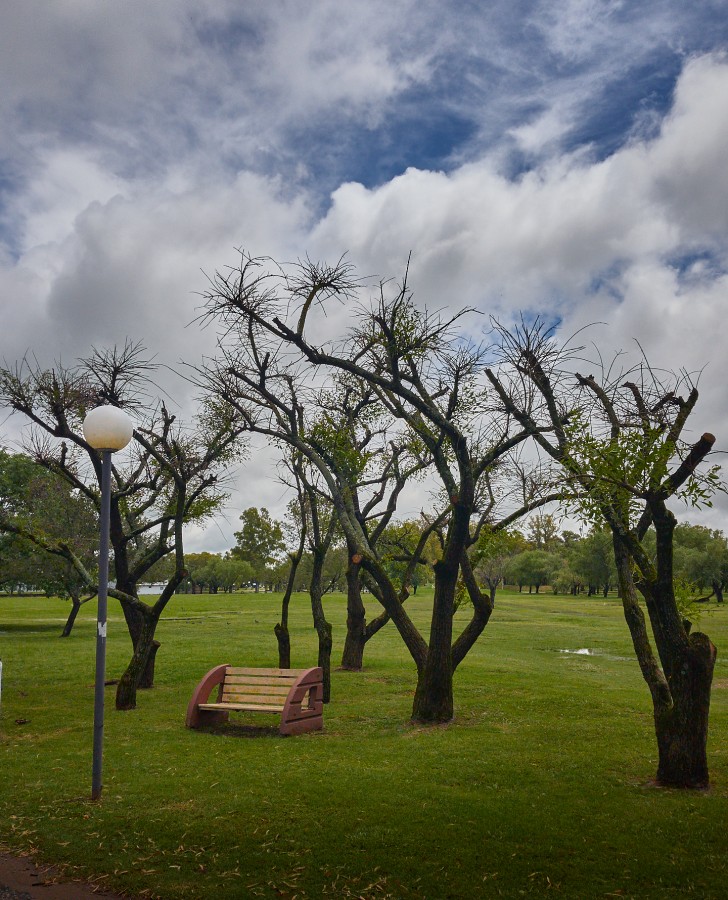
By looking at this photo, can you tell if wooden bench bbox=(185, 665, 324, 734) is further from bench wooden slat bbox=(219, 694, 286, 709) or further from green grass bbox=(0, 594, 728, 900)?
green grass bbox=(0, 594, 728, 900)

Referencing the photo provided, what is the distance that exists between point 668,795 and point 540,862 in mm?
2929

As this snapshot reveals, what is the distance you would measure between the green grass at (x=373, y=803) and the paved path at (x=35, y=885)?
18 cm

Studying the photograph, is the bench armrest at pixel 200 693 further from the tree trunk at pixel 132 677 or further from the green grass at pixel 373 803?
the tree trunk at pixel 132 677

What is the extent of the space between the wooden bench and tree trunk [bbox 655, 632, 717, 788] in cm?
559

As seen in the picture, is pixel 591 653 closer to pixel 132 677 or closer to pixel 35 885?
pixel 132 677

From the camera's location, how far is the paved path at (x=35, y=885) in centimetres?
570

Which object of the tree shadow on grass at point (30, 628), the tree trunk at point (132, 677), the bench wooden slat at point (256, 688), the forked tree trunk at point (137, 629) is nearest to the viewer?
the bench wooden slat at point (256, 688)

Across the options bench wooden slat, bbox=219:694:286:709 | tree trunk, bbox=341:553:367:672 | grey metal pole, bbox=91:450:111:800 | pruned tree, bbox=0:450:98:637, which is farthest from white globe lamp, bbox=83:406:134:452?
pruned tree, bbox=0:450:98:637

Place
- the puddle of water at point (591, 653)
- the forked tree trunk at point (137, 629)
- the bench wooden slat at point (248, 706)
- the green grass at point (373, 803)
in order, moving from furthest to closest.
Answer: the puddle of water at point (591, 653), the forked tree trunk at point (137, 629), the bench wooden slat at point (248, 706), the green grass at point (373, 803)

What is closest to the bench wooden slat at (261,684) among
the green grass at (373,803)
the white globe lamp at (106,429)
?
the green grass at (373,803)

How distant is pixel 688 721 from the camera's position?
852cm

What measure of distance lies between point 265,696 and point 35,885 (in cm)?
690

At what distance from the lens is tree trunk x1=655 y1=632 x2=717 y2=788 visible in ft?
27.6

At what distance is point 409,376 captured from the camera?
41.7ft
